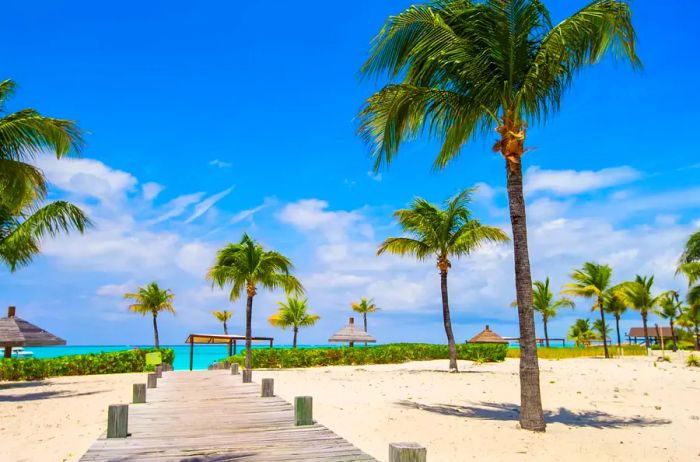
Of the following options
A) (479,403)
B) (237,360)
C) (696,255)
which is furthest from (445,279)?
(696,255)

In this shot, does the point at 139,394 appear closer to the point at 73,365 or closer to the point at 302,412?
the point at 302,412

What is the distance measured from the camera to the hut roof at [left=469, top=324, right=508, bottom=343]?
144ft

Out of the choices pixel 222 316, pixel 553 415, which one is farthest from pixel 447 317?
pixel 222 316

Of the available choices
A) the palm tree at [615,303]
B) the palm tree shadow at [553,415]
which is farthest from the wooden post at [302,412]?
the palm tree at [615,303]

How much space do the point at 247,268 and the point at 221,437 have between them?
1982 centimetres

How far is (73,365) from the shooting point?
2845 centimetres

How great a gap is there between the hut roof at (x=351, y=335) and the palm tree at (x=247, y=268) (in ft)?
44.4

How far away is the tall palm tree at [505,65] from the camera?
34.0ft

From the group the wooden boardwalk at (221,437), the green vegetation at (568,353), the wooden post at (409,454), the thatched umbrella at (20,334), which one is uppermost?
the thatched umbrella at (20,334)

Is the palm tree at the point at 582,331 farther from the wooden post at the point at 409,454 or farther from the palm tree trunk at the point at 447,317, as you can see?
the wooden post at the point at 409,454

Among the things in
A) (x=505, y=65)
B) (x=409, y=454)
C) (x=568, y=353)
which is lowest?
(x=568, y=353)

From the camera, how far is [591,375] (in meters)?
24.1

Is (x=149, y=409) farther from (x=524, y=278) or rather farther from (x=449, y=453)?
(x=524, y=278)

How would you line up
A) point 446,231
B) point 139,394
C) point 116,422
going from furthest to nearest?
point 446,231
point 139,394
point 116,422
